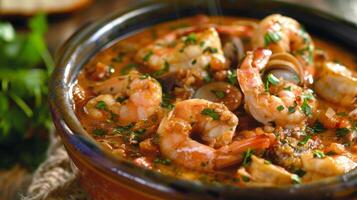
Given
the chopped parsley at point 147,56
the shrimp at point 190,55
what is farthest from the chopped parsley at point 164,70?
the chopped parsley at point 147,56

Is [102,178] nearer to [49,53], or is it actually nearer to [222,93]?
[222,93]

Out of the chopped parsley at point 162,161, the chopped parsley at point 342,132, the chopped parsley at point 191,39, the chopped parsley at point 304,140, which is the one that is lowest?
the chopped parsley at point 342,132

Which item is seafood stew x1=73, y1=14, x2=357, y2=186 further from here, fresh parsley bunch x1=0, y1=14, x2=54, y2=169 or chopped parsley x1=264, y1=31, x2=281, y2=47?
fresh parsley bunch x1=0, y1=14, x2=54, y2=169

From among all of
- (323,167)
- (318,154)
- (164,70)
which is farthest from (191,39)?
(323,167)

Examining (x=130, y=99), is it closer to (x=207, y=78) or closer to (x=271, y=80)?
(x=207, y=78)

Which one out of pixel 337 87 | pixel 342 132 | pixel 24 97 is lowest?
pixel 24 97

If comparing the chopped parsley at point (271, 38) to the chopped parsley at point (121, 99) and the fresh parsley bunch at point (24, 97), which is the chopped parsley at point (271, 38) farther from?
the fresh parsley bunch at point (24, 97)
